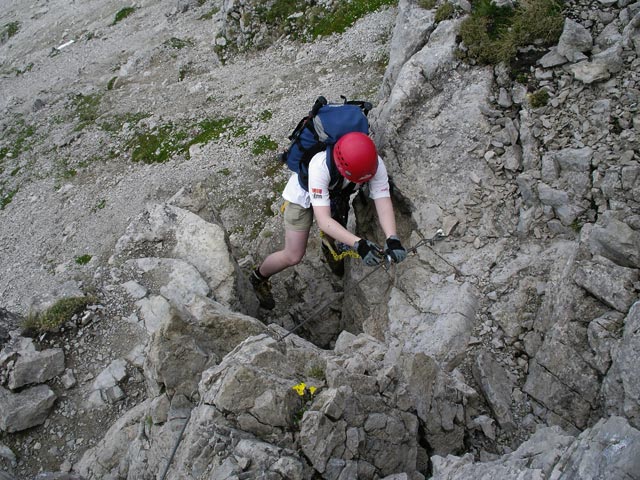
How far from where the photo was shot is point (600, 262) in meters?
6.27

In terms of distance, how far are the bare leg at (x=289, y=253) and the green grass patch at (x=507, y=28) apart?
4775 mm

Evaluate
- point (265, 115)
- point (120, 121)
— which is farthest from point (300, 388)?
point (120, 121)

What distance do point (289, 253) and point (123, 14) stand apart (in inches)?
1044

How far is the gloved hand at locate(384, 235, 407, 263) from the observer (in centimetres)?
795

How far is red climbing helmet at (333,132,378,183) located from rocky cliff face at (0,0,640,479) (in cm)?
165

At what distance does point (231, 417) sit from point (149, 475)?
5.73 feet

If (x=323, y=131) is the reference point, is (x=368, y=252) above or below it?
below

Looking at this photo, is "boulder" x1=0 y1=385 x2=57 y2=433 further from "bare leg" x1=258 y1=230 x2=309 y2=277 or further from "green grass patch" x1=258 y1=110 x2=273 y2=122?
"green grass patch" x1=258 y1=110 x2=273 y2=122

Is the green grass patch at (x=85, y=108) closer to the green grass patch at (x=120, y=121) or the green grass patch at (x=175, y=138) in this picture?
the green grass patch at (x=120, y=121)

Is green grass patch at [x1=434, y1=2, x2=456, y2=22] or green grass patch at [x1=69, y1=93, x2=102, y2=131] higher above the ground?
green grass patch at [x1=434, y1=2, x2=456, y2=22]

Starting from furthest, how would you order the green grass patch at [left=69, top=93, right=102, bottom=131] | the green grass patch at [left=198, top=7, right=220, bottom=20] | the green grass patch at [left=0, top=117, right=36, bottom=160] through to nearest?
the green grass patch at [left=198, top=7, right=220, bottom=20] → the green grass patch at [left=0, top=117, right=36, bottom=160] → the green grass patch at [left=69, top=93, right=102, bottom=131]

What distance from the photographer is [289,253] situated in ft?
34.1

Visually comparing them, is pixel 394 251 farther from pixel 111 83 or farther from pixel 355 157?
pixel 111 83

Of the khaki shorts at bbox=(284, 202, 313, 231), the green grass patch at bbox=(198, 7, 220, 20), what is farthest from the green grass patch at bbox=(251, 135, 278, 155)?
the green grass patch at bbox=(198, 7, 220, 20)
